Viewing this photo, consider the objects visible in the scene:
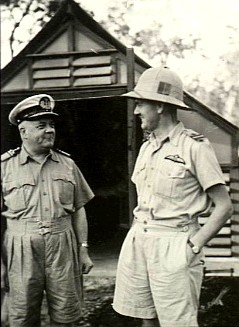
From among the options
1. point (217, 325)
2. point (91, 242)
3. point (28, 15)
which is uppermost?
point (28, 15)

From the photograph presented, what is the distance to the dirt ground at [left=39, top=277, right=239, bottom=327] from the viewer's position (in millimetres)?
1737

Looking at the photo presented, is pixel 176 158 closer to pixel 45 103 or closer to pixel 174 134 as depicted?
pixel 174 134

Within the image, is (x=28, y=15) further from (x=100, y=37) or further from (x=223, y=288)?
(x=223, y=288)

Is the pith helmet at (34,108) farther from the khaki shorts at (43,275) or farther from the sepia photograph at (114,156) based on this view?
the khaki shorts at (43,275)

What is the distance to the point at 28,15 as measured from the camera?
1.86m

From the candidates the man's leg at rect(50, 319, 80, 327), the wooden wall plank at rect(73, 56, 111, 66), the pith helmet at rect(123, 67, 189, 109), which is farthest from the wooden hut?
the man's leg at rect(50, 319, 80, 327)

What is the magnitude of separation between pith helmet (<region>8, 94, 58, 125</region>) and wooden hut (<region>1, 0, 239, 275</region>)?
0.03 m

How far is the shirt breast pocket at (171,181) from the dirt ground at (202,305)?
40 cm

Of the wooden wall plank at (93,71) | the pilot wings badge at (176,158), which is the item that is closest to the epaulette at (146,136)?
the pilot wings badge at (176,158)

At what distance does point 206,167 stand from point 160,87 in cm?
31

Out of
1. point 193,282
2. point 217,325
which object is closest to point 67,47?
point 193,282

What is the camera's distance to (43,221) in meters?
1.80

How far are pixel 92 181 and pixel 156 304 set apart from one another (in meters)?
0.52

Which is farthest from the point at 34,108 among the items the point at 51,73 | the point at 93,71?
the point at 93,71
